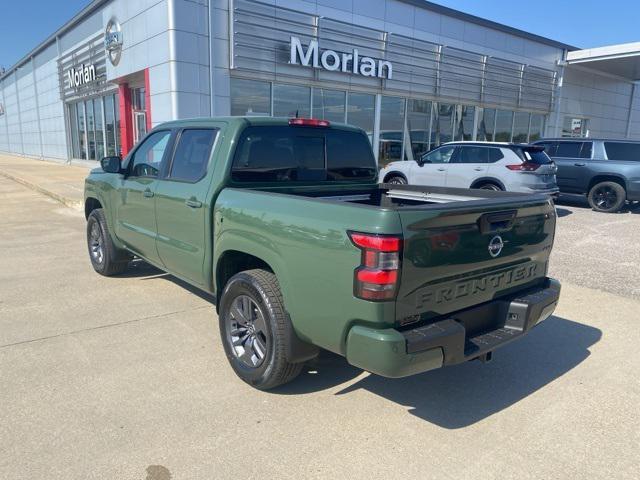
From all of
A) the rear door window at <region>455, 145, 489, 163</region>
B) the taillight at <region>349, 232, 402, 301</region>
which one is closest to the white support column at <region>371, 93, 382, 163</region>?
the rear door window at <region>455, 145, 489, 163</region>

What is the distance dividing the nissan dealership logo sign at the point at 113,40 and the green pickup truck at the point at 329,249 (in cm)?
1400

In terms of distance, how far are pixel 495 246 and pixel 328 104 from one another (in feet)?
47.9

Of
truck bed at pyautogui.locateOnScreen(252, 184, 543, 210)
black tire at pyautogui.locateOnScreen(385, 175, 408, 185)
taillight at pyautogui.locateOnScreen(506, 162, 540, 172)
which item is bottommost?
black tire at pyautogui.locateOnScreen(385, 175, 408, 185)

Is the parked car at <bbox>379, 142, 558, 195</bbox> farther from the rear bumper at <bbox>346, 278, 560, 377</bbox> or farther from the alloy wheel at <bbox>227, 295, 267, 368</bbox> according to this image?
the alloy wheel at <bbox>227, 295, 267, 368</bbox>

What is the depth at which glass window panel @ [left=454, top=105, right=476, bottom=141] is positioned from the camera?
21203mm

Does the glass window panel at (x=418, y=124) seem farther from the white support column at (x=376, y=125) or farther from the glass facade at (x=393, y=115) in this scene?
the white support column at (x=376, y=125)

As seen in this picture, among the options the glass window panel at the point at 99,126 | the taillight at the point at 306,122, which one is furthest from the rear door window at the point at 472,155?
the glass window panel at the point at 99,126

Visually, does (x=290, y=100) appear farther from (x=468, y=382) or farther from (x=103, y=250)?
(x=468, y=382)

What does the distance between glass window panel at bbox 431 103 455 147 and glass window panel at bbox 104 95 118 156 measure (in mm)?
13179

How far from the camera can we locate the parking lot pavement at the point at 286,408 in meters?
2.62

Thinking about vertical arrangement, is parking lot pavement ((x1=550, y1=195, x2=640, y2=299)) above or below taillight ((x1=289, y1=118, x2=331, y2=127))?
below

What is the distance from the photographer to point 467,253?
2.83 meters

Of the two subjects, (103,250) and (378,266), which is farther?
(103,250)

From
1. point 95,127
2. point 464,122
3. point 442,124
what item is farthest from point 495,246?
point 95,127
